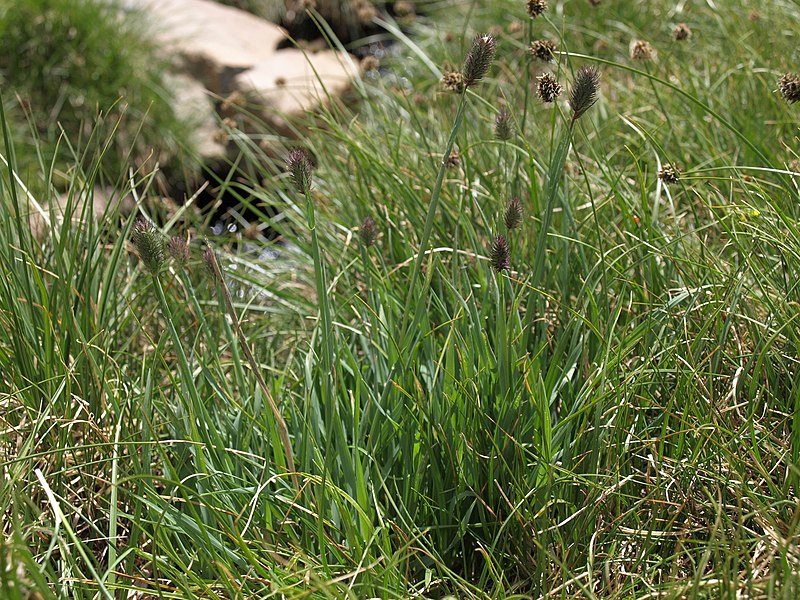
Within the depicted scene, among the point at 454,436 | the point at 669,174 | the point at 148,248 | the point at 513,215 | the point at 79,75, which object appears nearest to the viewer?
the point at 148,248

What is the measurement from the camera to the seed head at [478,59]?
1380mm

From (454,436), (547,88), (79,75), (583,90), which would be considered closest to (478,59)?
(583,90)

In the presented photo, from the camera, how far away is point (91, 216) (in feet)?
6.83

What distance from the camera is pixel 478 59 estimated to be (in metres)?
1.38

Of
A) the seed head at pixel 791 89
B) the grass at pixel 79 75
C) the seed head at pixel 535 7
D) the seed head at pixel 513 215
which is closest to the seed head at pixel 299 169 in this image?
the seed head at pixel 513 215

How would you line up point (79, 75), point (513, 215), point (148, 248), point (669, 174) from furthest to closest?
point (79, 75), point (669, 174), point (513, 215), point (148, 248)

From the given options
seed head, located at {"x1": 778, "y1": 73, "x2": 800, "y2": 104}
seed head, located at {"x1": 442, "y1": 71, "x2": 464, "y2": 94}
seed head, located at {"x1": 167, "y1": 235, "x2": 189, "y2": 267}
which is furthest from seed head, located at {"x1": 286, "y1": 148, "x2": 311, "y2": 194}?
seed head, located at {"x1": 778, "y1": 73, "x2": 800, "y2": 104}

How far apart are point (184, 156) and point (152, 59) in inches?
39.7

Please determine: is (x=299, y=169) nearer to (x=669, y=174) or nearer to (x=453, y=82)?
(x=453, y=82)

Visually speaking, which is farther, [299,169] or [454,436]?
[454,436]

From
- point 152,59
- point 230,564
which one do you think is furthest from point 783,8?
point 152,59

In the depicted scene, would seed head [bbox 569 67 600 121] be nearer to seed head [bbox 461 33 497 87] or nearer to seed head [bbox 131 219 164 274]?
seed head [bbox 461 33 497 87]

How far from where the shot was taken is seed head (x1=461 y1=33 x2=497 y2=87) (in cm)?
138

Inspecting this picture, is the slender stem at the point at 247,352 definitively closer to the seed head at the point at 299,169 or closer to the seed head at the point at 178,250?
the seed head at the point at 178,250
